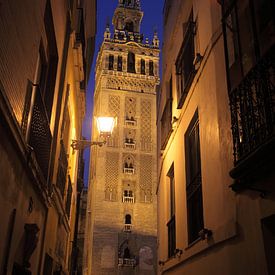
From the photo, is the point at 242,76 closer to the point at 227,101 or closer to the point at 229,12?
the point at 227,101

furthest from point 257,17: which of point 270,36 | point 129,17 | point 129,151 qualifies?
point 129,17

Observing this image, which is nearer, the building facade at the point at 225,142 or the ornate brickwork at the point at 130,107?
the building facade at the point at 225,142

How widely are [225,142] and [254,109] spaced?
1.05 metres

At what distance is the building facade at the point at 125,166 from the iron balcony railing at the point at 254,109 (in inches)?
1299

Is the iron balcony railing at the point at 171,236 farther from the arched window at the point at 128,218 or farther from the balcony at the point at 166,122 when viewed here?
the arched window at the point at 128,218

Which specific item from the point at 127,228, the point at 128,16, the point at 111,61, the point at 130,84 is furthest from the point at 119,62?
the point at 127,228

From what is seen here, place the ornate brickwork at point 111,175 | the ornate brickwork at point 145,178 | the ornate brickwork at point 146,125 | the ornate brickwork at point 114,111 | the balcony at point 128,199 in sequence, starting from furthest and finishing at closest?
the ornate brickwork at point 146,125 → the ornate brickwork at point 114,111 → the ornate brickwork at point 145,178 → the balcony at point 128,199 → the ornate brickwork at point 111,175

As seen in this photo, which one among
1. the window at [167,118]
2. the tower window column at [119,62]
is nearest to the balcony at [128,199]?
the tower window column at [119,62]

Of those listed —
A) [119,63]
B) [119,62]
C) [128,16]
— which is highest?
[128,16]

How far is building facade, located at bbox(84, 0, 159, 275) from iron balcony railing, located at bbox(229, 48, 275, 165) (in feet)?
108

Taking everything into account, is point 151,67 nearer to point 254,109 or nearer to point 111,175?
point 111,175

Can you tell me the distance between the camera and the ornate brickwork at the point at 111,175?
3856 centimetres

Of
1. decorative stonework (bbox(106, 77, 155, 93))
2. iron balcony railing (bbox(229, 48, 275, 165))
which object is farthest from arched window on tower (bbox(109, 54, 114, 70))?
iron balcony railing (bbox(229, 48, 275, 165))

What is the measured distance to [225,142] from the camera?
16.5ft
